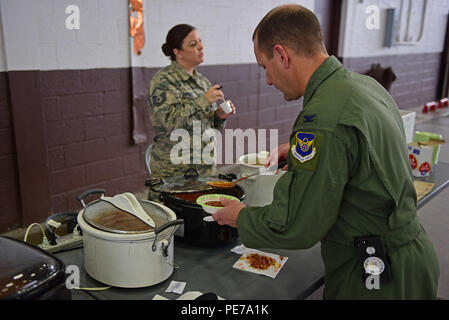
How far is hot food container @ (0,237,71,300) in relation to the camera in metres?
1.00

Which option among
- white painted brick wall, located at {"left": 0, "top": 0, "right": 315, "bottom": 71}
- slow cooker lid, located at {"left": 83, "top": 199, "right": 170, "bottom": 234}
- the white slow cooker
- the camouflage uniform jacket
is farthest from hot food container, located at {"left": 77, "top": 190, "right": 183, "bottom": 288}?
white painted brick wall, located at {"left": 0, "top": 0, "right": 315, "bottom": 71}

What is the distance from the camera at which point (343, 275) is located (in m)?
1.26

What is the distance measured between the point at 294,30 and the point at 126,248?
809 mm

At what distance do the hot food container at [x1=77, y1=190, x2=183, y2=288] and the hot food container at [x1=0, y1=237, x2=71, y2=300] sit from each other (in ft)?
0.46

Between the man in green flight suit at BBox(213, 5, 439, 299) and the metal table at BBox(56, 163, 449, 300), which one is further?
the metal table at BBox(56, 163, 449, 300)

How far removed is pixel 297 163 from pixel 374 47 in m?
6.51

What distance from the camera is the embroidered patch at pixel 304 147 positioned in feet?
3.55

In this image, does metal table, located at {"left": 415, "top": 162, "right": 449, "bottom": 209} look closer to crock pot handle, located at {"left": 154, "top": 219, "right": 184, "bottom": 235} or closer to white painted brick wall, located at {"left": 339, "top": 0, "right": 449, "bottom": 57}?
crock pot handle, located at {"left": 154, "top": 219, "right": 184, "bottom": 235}

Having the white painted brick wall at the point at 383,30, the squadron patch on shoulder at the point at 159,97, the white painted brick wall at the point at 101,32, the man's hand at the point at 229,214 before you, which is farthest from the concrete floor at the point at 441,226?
the white painted brick wall at the point at 383,30

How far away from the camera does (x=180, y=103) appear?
2.44 meters

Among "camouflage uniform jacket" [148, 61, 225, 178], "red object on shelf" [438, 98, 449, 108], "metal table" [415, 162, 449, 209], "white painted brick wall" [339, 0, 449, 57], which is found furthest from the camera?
"red object on shelf" [438, 98, 449, 108]

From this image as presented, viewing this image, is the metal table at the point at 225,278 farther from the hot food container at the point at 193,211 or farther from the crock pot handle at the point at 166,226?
the crock pot handle at the point at 166,226
